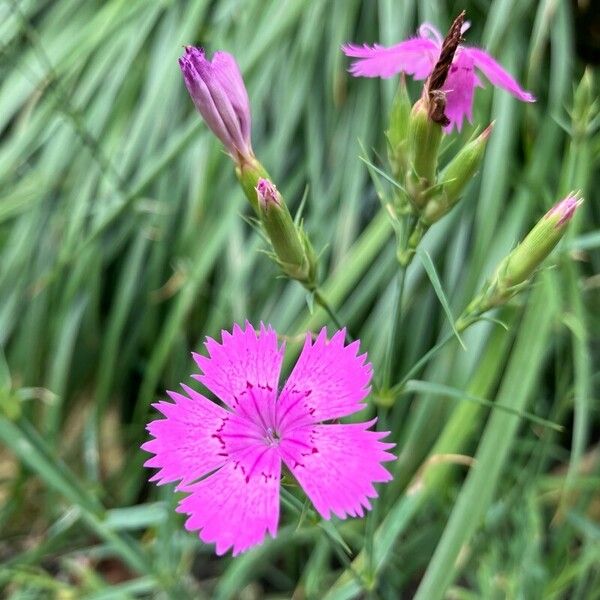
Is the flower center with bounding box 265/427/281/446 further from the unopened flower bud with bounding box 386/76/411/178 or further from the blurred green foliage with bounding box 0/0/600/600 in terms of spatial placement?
the blurred green foliage with bounding box 0/0/600/600

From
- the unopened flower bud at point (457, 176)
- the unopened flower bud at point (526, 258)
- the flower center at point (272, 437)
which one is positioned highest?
the unopened flower bud at point (457, 176)

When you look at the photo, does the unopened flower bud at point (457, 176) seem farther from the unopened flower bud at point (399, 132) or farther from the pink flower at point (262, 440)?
the pink flower at point (262, 440)

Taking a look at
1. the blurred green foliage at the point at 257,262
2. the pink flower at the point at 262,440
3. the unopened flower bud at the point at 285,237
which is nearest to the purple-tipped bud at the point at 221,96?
the unopened flower bud at the point at 285,237

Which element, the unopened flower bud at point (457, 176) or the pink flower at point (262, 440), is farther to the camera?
the unopened flower bud at point (457, 176)

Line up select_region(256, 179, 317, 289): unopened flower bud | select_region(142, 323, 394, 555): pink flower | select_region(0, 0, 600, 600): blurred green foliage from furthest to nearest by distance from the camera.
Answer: select_region(0, 0, 600, 600): blurred green foliage
select_region(256, 179, 317, 289): unopened flower bud
select_region(142, 323, 394, 555): pink flower

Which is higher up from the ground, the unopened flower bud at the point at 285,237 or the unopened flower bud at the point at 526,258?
the unopened flower bud at the point at 285,237

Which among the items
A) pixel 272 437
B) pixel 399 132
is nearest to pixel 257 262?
pixel 399 132

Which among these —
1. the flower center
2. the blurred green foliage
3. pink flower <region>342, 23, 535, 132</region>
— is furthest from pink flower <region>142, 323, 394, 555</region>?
the blurred green foliage
